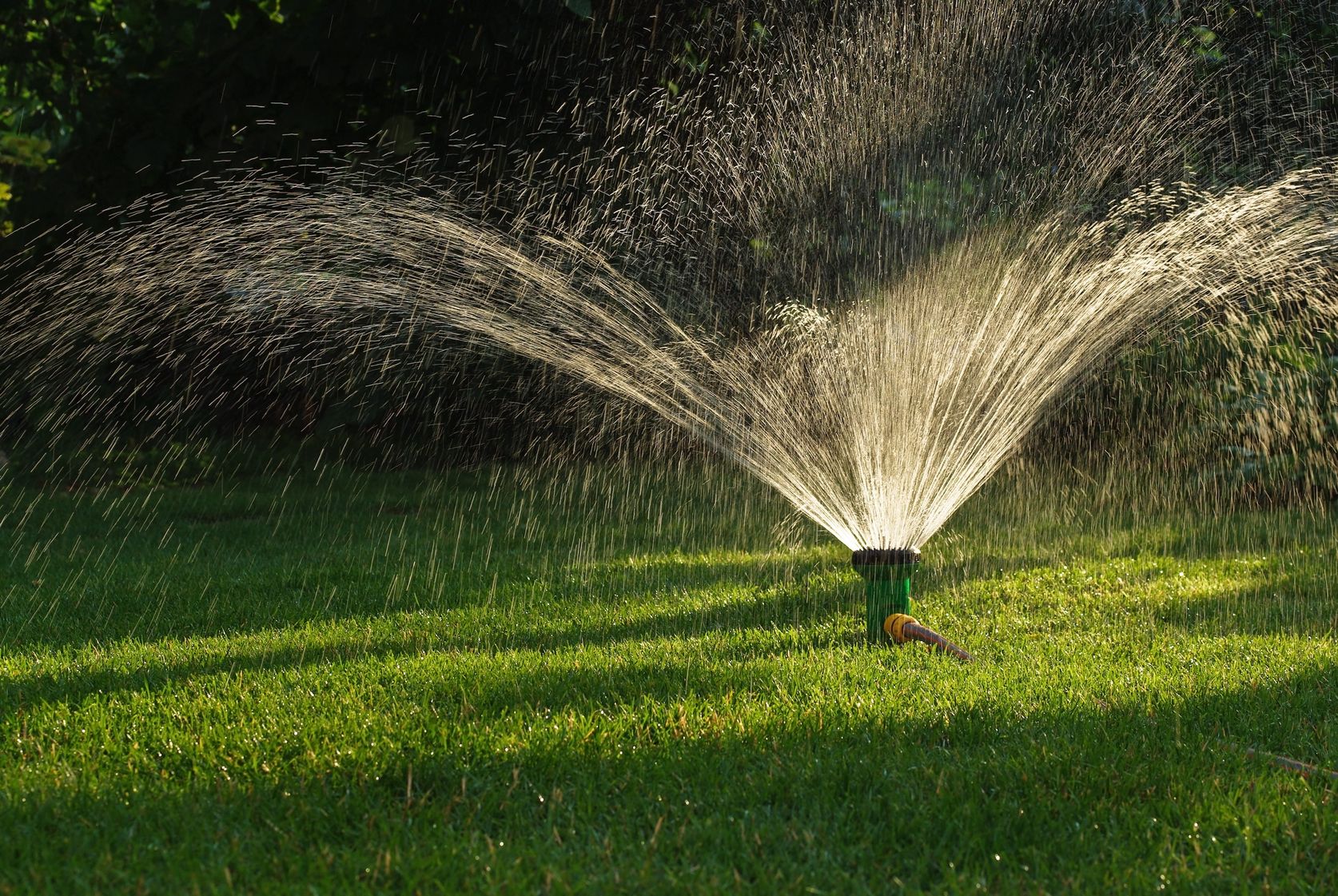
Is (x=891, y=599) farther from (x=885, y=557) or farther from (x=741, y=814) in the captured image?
(x=741, y=814)

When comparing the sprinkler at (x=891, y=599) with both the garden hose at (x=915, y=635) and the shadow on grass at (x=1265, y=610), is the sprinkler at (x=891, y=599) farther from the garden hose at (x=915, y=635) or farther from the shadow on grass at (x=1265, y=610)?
the shadow on grass at (x=1265, y=610)

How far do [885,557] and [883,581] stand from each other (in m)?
0.12

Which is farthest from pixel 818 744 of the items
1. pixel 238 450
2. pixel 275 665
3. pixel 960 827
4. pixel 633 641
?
pixel 238 450

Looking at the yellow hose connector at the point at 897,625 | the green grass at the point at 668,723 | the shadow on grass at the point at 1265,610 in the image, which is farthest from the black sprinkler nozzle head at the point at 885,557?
the shadow on grass at the point at 1265,610

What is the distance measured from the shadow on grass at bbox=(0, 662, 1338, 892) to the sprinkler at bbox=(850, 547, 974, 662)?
2.91 ft

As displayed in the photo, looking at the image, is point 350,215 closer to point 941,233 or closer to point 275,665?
point 941,233

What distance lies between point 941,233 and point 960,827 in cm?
717

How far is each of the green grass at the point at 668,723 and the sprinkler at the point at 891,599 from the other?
123 mm

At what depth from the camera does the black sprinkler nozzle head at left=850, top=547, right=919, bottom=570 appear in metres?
4.48

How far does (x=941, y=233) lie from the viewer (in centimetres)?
942

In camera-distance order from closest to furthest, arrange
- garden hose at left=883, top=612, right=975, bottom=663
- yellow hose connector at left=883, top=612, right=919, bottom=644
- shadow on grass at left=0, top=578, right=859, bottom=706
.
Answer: shadow on grass at left=0, top=578, right=859, bottom=706, garden hose at left=883, top=612, right=975, bottom=663, yellow hose connector at left=883, top=612, right=919, bottom=644

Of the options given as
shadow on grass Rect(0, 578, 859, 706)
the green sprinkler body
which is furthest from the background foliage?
the green sprinkler body

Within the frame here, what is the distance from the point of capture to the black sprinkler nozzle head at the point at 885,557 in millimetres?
4484

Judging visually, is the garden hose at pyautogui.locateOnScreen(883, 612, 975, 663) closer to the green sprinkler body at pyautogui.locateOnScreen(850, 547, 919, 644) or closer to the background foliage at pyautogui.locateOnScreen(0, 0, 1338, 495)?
the green sprinkler body at pyautogui.locateOnScreen(850, 547, 919, 644)
